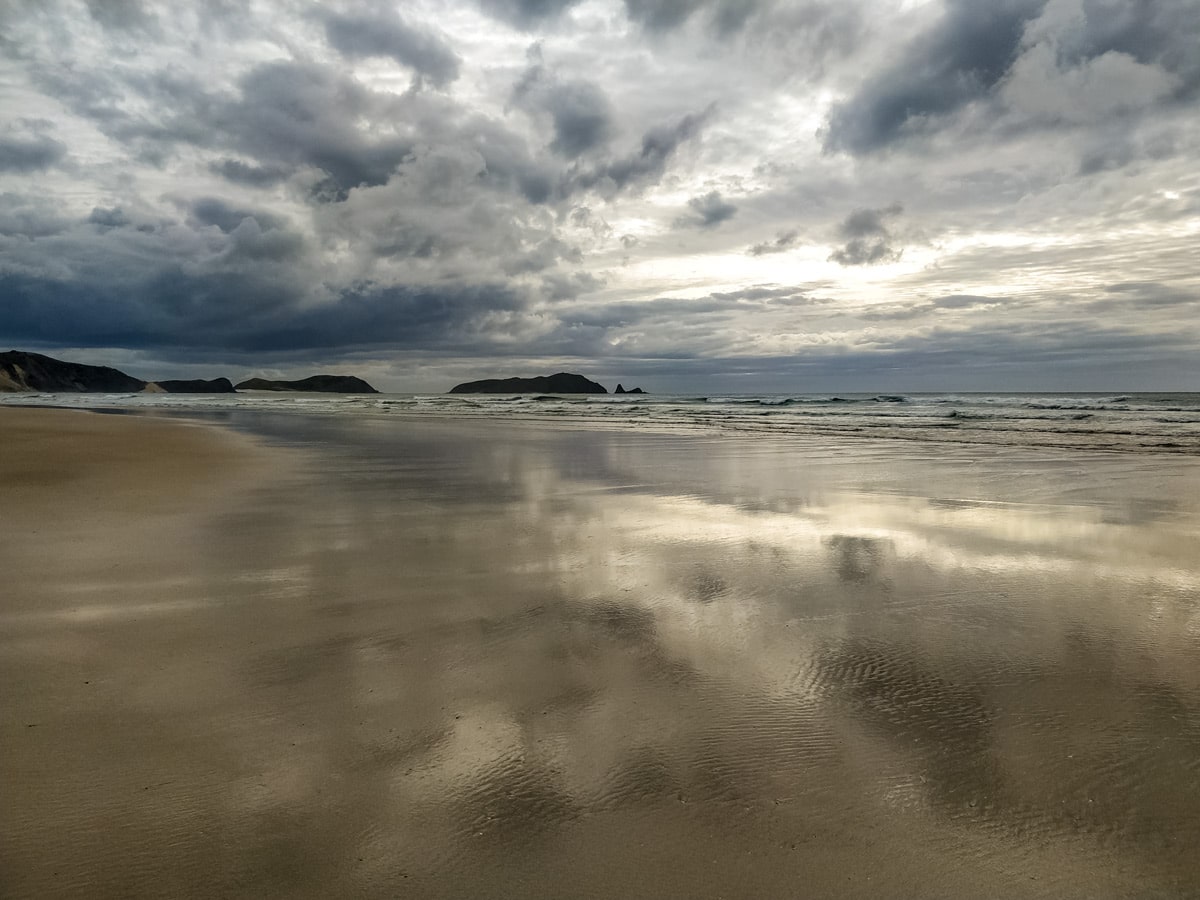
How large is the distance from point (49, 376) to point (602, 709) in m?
203

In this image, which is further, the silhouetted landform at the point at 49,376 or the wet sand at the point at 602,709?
the silhouetted landform at the point at 49,376

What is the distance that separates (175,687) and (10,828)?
3.81 feet

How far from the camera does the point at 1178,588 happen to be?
5137mm

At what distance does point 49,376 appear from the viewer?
161m

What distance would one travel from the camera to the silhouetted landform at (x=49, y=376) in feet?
447

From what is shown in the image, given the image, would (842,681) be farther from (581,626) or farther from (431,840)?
(431,840)

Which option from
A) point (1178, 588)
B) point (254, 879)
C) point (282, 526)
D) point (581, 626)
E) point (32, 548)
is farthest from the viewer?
point (282, 526)

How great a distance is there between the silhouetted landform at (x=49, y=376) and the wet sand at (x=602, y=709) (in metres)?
151

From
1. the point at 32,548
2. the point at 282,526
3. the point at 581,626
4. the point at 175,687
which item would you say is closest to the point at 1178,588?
the point at 581,626

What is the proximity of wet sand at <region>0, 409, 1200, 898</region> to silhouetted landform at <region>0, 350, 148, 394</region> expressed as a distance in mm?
150882

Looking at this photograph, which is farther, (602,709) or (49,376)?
(49,376)

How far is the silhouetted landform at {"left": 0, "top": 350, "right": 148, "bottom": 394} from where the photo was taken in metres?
136

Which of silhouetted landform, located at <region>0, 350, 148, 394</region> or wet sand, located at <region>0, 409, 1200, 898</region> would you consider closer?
wet sand, located at <region>0, 409, 1200, 898</region>

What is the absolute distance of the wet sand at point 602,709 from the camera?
2.27 metres
